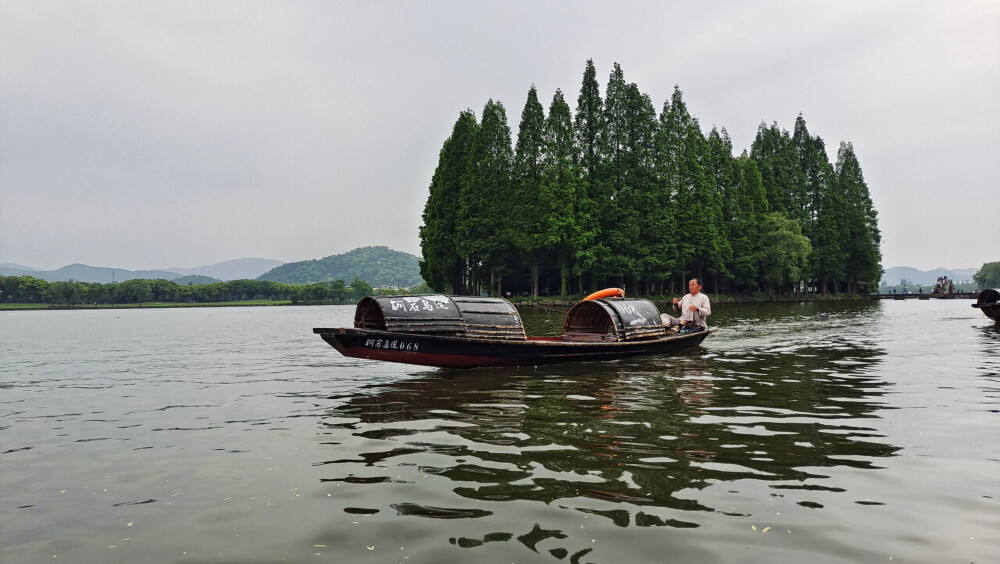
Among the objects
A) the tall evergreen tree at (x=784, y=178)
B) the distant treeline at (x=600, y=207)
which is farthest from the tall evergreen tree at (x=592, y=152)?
the tall evergreen tree at (x=784, y=178)

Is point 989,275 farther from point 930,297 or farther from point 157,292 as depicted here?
point 157,292

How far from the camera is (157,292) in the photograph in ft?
530

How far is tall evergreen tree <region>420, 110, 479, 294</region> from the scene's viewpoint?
2630 inches

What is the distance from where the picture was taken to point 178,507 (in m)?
5.45

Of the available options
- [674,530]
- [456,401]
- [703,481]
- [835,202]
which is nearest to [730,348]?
[456,401]

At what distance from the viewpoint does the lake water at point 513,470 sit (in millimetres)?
4484

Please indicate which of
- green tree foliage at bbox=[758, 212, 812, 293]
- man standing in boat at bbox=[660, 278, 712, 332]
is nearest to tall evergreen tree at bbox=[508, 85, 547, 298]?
green tree foliage at bbox=[758, 212, 812, 293]

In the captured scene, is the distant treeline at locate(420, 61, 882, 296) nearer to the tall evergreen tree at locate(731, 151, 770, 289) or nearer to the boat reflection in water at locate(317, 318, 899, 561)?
the tall evergreen tree at locate(731, 151, 770, 289)

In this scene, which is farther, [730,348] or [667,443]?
[730,348]

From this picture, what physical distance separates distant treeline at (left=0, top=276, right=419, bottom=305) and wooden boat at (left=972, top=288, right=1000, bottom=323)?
16022cm

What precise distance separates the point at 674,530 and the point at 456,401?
6493 millimetres

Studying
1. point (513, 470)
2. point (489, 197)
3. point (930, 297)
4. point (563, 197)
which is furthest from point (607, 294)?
point (930, 297)

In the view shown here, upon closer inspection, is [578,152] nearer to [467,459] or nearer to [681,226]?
A: [681,226]

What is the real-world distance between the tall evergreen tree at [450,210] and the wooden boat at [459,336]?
49.1m
